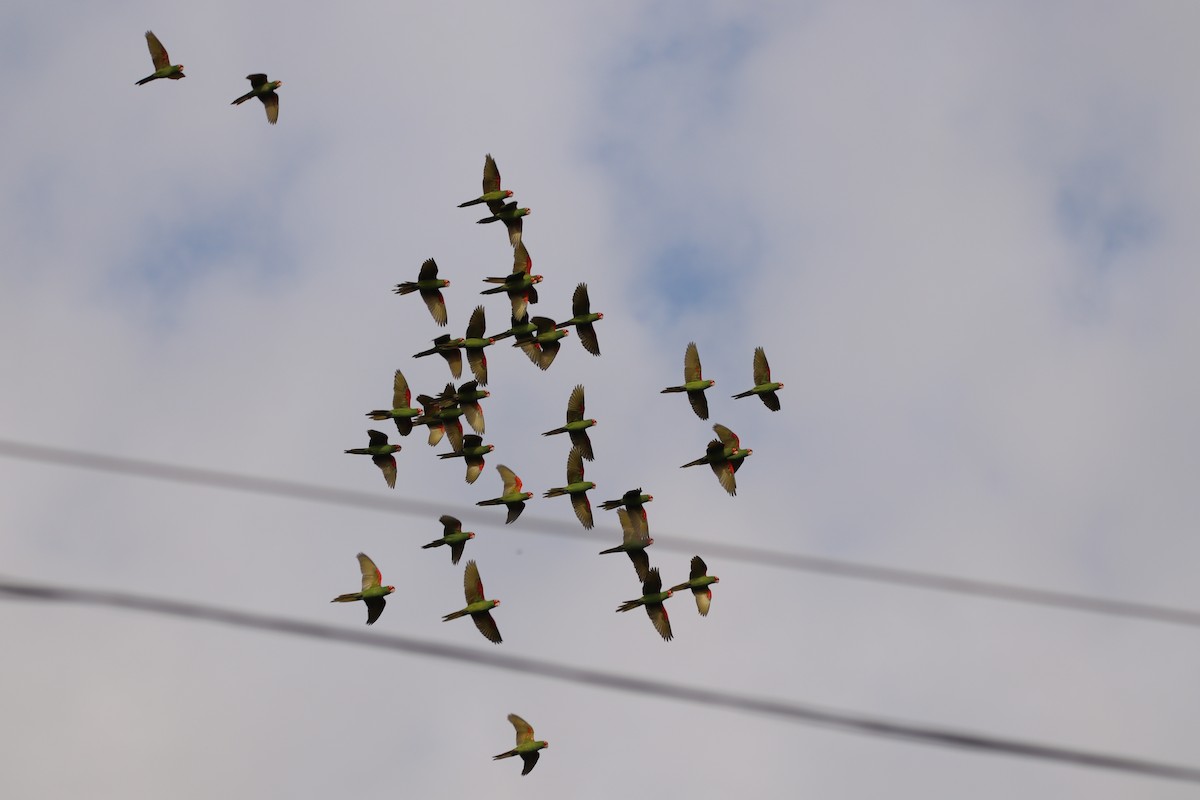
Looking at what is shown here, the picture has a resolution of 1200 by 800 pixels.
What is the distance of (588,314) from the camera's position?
54531 millimetres

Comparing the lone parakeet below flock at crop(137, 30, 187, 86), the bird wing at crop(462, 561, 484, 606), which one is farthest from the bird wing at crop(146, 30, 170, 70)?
the bird wing at crop(462, 561, 484, 606)

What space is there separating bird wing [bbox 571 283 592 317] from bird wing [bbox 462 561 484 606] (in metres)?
9.03

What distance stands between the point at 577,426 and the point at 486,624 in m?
7.07

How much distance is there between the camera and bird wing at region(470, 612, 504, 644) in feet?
167

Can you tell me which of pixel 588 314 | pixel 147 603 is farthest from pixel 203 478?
pixel 588 314

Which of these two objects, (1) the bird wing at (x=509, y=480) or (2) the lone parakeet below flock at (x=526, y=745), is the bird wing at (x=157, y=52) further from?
(2) the lone parakeet below flock at (x=526, y=745)

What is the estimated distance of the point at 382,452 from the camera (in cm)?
5416

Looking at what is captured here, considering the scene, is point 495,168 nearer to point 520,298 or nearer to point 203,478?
point 520,298

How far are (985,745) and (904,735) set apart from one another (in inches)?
25.6

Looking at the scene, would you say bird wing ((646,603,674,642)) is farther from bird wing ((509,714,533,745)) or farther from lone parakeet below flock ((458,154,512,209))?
lone parakeet below flock ((458,154,512,209))

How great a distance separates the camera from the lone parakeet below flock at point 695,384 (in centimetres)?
5294

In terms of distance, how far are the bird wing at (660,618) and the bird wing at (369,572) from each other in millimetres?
8131

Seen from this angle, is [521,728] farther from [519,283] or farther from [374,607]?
[519,283]

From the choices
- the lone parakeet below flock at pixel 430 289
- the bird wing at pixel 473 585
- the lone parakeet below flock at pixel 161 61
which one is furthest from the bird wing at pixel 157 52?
the bird wing at pixel 473 585
